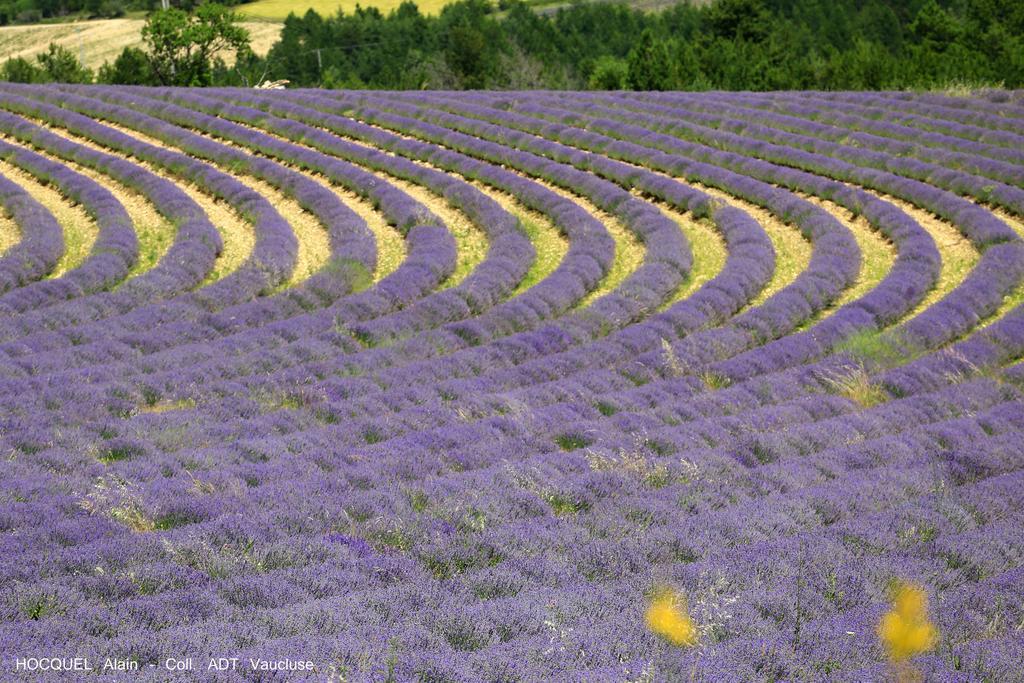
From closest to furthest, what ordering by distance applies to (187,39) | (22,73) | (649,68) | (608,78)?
(649,68)
(187,39)
(608,78)
(22,73)

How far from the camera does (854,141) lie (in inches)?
1009

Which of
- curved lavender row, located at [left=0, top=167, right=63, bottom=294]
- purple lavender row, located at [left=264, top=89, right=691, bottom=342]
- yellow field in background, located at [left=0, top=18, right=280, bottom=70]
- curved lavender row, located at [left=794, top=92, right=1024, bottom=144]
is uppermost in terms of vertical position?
yellow field in background, located at [left=0, top=18, right=280, bottom=70]

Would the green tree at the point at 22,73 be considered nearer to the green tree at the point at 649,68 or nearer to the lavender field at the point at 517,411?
the green tree at the point at 649,68

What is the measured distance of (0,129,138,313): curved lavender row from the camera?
50.7ft

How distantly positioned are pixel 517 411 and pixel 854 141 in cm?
1694

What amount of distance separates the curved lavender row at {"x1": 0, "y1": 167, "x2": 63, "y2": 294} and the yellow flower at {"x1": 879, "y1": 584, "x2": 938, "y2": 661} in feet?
42.3

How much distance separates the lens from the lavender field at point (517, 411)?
6.22 metres

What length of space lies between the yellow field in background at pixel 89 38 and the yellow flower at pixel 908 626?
223ft

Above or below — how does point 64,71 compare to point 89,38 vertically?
below

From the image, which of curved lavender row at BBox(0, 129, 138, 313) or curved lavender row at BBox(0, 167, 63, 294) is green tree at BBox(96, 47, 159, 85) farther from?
curved lavender row at BBox(0, 167, 63, 294)

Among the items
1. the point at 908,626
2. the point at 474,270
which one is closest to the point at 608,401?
the point at 908,626

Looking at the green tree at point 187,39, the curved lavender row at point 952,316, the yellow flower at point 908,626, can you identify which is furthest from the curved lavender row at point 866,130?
the green tree at point 187,39

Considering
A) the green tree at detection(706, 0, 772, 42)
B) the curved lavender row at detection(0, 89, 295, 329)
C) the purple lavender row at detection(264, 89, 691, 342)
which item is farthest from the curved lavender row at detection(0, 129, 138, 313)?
the green tree at detection(706, 0, 772, 42)

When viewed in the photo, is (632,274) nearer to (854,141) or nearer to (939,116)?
(854,141)
